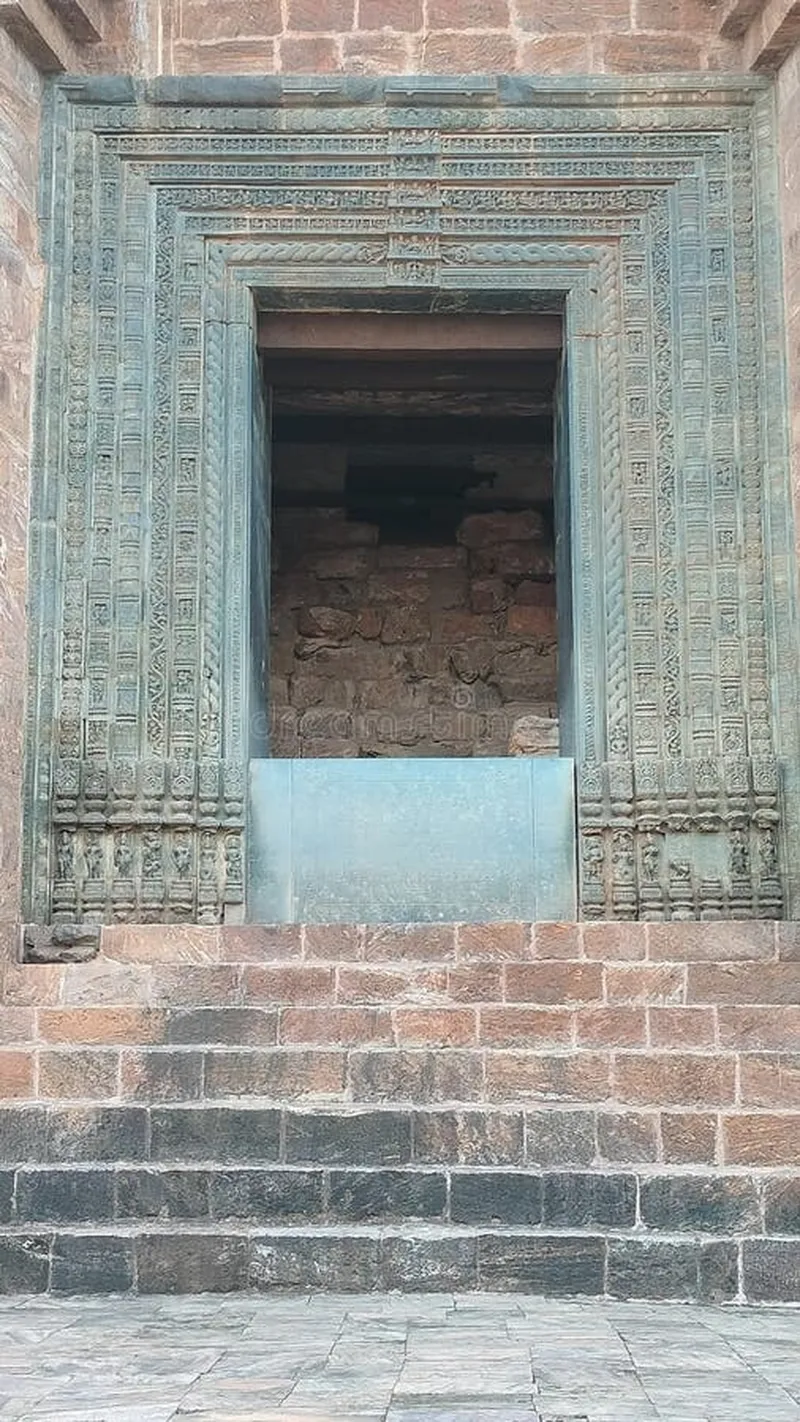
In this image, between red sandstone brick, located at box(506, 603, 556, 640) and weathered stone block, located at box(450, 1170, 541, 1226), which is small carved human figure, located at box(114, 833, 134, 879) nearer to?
weathered stone block, located at box(450, 1170, 541, 1226)

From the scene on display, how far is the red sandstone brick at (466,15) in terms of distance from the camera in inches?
272

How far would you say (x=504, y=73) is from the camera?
6.86m

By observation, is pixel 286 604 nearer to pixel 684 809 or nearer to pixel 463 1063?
pixel 684 809

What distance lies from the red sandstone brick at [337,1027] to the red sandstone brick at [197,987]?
258 mm

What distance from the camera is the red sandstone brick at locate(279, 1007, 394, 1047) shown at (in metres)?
5.18

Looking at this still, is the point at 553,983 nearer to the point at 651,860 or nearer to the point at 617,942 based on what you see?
the point at 617,942

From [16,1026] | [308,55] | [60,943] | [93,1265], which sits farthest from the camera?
[308,55]

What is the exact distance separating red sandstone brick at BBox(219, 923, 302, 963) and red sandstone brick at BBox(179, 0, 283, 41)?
422cm

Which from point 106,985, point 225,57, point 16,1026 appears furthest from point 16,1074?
point 225,57

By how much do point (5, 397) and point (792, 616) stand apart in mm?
3500

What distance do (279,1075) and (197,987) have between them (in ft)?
1.73

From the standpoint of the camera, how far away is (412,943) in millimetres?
5516

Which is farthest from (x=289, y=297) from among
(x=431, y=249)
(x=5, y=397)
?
(x=5, y=397)

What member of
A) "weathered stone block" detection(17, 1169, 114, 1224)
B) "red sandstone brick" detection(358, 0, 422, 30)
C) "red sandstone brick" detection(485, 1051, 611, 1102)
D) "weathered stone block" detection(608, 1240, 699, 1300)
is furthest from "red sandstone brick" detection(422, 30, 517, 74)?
"weathered stone block" detection(608, 1240, 699, 1300)
